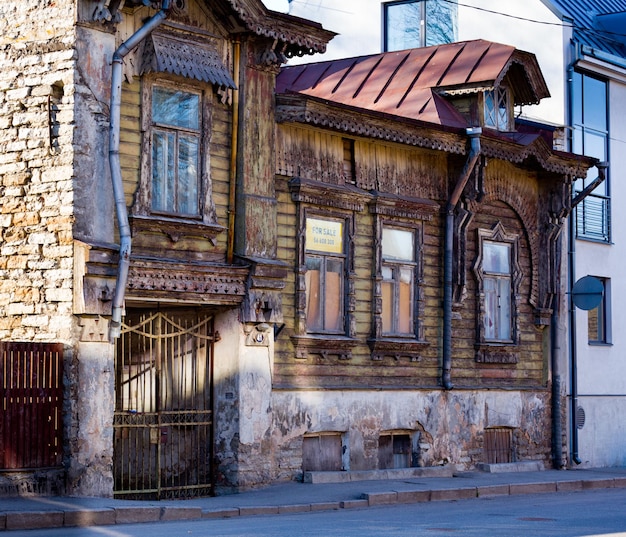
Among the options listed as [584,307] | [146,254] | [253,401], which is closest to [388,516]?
[253,401]

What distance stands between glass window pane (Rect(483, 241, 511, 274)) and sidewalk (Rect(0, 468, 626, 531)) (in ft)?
12.0

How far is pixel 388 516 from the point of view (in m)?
15.2

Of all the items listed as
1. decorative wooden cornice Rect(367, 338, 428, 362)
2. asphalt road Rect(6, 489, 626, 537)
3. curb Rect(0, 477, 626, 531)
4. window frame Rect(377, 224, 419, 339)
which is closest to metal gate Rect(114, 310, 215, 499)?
curb Rect(0, 477, 626, 531)

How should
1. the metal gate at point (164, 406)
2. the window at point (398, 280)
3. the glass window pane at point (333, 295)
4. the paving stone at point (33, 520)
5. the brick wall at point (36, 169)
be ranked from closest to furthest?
the paving stone at point (33, 520), the brick wall at point (36, 169), the metal gate at point (164, 406), the glass window pane at point (333, 295), the window at point (398, 280)

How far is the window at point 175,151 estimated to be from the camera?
1694 cm

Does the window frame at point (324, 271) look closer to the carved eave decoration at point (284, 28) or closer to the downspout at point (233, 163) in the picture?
the downspout at point (233, 163)

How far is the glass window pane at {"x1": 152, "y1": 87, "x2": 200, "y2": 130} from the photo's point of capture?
17000mm

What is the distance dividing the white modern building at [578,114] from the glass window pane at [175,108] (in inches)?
390

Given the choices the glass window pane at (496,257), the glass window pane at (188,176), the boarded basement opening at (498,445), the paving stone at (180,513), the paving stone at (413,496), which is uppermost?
the glass window pane at (188,176)

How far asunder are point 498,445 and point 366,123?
690 centimetres

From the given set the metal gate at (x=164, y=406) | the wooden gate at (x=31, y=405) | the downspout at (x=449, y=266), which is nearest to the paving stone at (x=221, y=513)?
the wooden gate at (x=31, y=405)

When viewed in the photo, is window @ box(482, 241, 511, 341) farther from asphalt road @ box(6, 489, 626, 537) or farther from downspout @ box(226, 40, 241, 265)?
downspout @ box(226, 40, 241, 265)

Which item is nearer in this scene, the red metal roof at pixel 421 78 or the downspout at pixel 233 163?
the downspout at pixel 233 163

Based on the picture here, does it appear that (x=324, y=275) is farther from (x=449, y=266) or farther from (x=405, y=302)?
(x=449, y=266)
